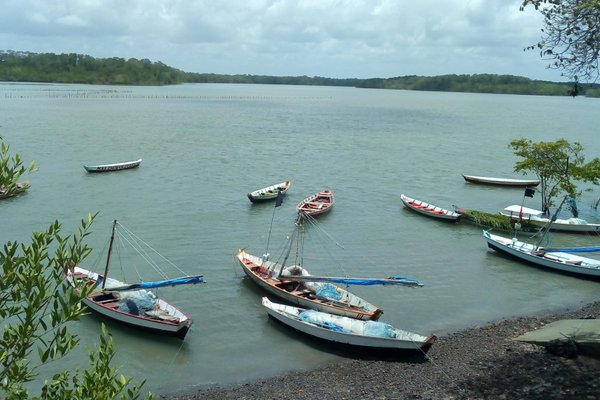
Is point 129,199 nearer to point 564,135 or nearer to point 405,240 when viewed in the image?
point 405,240

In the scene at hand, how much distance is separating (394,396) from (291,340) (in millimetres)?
6385

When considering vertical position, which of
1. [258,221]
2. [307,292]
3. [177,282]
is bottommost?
[258,221]

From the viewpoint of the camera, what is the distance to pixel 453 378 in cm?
2019

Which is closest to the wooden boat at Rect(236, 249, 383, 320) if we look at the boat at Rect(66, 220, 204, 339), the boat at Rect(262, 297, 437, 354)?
the boat at Rect(262, 297, 437, 354)

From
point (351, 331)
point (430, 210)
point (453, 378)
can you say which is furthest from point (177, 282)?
point (430, 210)

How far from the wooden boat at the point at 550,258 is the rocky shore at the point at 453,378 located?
10519mm

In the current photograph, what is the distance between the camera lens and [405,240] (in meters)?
39.8

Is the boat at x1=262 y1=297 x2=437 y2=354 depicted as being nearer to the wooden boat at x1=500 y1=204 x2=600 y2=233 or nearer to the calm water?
the calm water

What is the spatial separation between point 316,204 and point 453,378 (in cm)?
2690

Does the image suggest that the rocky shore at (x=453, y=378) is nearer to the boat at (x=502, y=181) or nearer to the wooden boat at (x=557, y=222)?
the wooden boat at (x=557, y=222)

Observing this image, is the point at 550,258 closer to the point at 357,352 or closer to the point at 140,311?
the point at 357,352

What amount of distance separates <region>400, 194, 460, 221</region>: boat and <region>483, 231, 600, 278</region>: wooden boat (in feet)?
23.3

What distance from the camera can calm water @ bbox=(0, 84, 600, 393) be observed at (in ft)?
79.3

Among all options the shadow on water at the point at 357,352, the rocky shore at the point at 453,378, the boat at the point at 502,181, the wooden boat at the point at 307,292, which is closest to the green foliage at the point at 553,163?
the boat at the point at 502,181
